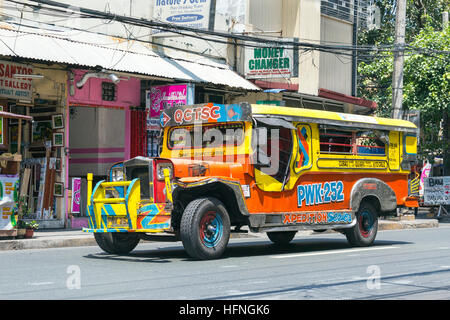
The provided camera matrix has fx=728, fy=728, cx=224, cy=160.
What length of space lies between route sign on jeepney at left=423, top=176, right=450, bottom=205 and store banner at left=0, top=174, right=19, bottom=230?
56.7ft

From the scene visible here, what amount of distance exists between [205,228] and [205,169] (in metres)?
1.03

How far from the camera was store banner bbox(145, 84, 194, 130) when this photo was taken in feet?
64.1

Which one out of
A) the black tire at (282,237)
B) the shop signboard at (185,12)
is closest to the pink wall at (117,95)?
the shop signboard at (185,12)

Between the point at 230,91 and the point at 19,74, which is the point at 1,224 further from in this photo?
the point at 230,91

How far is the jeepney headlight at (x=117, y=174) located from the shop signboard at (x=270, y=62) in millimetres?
10496

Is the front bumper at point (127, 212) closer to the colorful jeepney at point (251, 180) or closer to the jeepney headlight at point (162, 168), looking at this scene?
the colorful jeepney at point (251, 180)

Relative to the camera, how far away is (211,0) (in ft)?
65.2

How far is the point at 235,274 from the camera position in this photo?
9.83 m

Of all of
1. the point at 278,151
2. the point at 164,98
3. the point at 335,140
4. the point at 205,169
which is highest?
the point at 164,98

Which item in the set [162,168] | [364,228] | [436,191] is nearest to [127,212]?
[162,168]

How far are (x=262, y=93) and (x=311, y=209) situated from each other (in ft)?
36.8

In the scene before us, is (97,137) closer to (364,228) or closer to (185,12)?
(185,12)

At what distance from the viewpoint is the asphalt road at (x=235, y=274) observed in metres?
8.15
